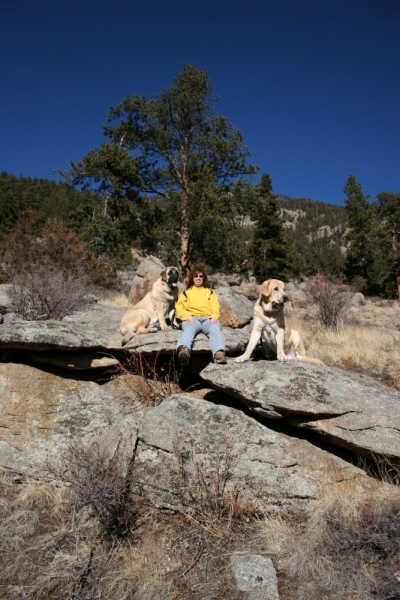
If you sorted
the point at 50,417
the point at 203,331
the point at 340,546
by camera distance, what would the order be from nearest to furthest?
the point at 340,546, the point at 50,417, the point at 203,331

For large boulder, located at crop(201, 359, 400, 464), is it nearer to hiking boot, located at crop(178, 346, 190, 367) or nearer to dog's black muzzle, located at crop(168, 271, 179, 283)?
hiking boot, located at crop(178, 346, 190, 367)

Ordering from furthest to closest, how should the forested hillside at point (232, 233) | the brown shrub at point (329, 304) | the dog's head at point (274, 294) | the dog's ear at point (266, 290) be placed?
the forested hillside at point (232, 233) < the brown shrub at point (329, 304) < the dog's ear at point (266, 290) < the dog's head at point (274, 294)

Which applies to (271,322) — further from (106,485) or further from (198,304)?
(106,485)

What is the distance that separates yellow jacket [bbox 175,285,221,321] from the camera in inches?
224

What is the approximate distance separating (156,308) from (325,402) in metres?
3.32

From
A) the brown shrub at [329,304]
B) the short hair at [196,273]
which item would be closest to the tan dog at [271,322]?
the short hair at [196,273]

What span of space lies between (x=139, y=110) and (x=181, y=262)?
26.9 ft

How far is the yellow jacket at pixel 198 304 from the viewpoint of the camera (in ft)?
18.7

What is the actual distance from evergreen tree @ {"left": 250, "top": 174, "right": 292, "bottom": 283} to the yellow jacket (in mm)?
24425

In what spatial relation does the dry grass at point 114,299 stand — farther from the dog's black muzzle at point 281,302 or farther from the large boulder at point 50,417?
the dog's black muzzle at point 281,302

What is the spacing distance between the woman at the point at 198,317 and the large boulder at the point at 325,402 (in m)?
0.50

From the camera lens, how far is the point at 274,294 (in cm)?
516

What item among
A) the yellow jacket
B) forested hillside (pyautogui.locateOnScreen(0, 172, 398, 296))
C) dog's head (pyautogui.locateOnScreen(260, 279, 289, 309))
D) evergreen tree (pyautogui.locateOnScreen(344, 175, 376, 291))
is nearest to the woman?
the yellow jacket

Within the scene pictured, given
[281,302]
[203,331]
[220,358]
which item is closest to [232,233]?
[203,331]
